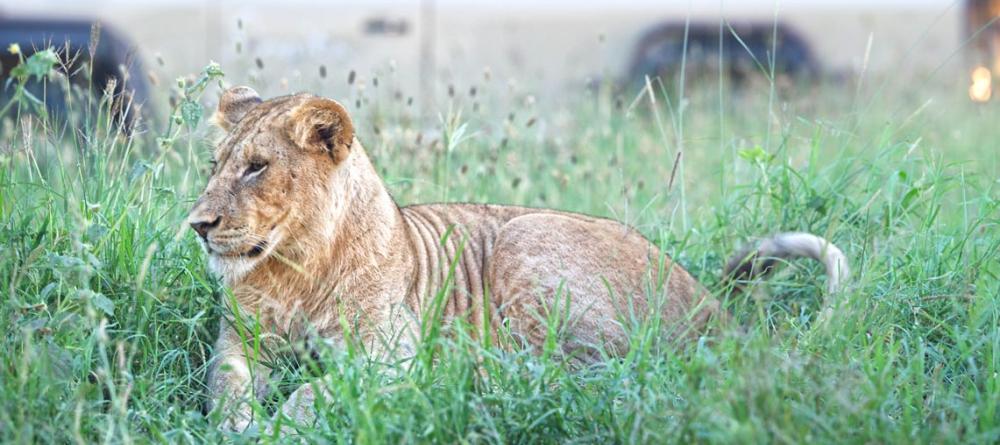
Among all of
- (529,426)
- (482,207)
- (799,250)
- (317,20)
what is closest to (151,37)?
(317,20)

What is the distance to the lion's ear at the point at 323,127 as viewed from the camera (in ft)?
13.3

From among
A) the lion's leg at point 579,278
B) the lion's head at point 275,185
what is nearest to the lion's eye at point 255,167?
the lion's head at point 275,185

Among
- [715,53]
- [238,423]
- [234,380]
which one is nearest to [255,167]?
[234,380]

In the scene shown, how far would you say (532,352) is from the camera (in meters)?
4.12

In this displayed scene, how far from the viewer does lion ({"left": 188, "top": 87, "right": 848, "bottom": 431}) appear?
402 centimetres

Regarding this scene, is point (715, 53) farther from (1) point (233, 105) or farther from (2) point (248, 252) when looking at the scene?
(2) point (248, 252)

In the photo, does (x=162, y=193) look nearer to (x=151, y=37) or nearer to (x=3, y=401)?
(x=3, y=401)

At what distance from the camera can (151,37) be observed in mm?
9430

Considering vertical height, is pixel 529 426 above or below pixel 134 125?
below

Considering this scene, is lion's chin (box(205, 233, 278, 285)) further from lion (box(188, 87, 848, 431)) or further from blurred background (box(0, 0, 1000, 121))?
blurred background (box(0, 0, 1000, 121))

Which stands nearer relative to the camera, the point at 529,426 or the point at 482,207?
the point at 529,426

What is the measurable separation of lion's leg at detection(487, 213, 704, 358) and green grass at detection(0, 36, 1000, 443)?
0.61ft

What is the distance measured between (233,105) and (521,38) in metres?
6.11

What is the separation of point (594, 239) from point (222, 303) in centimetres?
137
